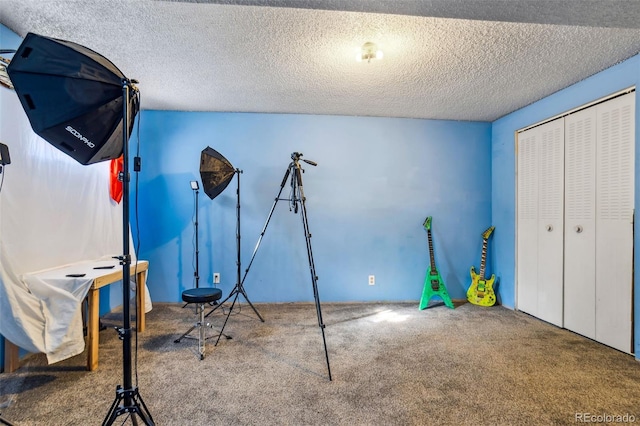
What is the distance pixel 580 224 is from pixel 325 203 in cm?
240

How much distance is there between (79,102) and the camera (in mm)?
1155

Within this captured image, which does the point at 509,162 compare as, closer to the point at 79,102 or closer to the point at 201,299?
the point at 201,299

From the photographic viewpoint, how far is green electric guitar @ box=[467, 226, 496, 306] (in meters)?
3.47

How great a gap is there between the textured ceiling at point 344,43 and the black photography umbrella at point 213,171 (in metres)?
0.63

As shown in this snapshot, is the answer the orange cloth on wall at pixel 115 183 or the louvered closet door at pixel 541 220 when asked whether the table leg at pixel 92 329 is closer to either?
the orange cloth on wall at pixel 115 183

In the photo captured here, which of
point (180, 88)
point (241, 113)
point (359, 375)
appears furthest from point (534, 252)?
point (180, 88)

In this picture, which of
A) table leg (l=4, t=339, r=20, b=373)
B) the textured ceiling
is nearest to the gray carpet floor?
table leg (l=4, t=339, r=20, b=373)

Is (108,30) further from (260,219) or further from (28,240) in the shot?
(260,219)

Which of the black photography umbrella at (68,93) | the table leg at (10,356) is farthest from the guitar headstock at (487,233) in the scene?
the table leg at (10,356)

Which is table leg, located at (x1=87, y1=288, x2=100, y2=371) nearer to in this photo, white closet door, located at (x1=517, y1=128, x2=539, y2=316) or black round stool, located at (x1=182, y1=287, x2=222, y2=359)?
black round stool, located at (x1=182, y1=287, x2=222, y2=359)

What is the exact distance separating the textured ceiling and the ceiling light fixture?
58mm

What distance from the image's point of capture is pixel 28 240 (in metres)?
1.97

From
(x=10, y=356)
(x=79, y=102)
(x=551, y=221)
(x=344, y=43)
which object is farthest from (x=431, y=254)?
(x=10, y=356)

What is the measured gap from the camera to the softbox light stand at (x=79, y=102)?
1088mm
